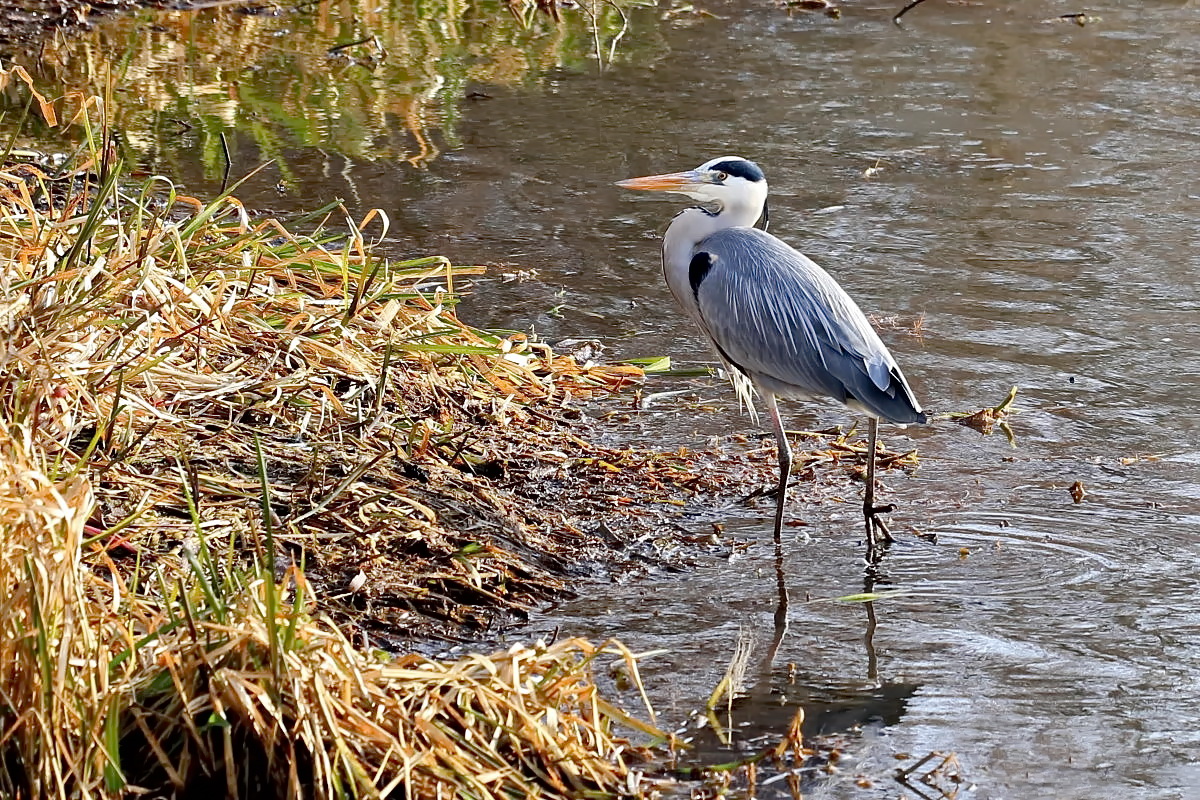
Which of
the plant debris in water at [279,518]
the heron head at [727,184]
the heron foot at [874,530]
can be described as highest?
the heron head at [727,184]

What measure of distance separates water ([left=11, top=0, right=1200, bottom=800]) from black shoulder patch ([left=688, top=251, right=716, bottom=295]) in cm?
55

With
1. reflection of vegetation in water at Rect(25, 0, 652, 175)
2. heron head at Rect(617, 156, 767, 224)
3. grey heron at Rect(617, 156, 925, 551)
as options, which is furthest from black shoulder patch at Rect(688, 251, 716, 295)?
reflection of vegetation in water at Rect(25, 0, 652, 175)

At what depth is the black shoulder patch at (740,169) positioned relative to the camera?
5.22 m

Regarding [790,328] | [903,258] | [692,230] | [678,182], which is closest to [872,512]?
[790,328]

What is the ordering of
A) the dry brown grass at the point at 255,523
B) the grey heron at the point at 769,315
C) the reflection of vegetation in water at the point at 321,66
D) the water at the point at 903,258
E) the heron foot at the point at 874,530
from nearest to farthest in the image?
the dry brown grass at the point at 255,523, the water at the point at 903,258, the heron foot at the point at 874,530, the grey heron at the point at 769,315, the reflection of vegetation in water at the point at 321,66

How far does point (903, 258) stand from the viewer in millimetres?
7078

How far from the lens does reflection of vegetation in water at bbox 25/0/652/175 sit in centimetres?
889

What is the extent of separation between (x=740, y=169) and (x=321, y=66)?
19.9 feet

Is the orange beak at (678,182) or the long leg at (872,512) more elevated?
the orange beak at (678,182)

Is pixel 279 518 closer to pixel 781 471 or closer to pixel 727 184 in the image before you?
pixel 781 471

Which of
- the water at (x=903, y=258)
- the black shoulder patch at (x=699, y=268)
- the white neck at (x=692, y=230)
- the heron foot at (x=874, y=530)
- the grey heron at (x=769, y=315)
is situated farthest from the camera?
the white neck at (x=692, y=230)

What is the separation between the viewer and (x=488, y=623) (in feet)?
12.9

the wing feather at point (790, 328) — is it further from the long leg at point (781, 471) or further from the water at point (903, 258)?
the water at point (903, 258)

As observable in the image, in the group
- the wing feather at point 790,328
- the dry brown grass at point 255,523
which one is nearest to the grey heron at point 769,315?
the wing feather at point 790,328
